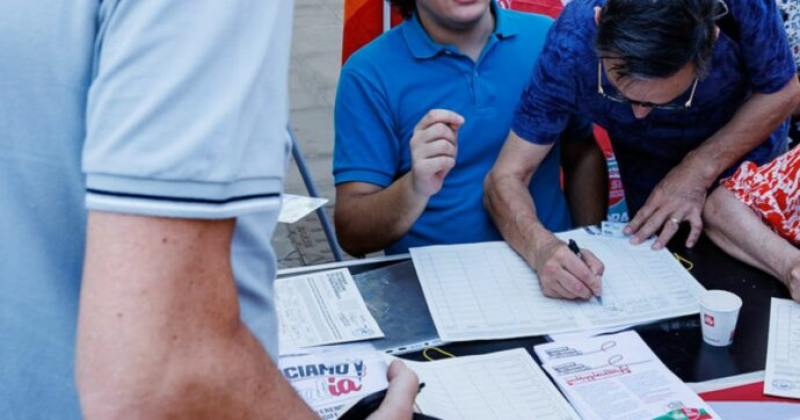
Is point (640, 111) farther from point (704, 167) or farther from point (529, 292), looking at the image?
point (529, 292)

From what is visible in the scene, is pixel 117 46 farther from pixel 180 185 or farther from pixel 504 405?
pixel 504 405

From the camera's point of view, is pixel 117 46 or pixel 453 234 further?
pixel 453 234

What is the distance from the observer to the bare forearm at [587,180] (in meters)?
2.39

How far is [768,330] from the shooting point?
1.62 metres

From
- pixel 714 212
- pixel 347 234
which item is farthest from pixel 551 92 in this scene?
pixel 347 234

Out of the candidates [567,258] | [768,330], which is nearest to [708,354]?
[768,330]

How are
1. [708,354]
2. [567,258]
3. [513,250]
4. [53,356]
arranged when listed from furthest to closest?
[513,250] → [567,258] → [708,354] → [53,356]

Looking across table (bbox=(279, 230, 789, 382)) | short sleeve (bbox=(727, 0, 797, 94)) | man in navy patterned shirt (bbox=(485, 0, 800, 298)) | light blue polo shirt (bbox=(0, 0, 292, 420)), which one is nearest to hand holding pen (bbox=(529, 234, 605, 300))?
man in navy patterned shirt (bbox=(485, 0, 800, 298))

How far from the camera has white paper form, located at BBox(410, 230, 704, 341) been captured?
1640mm

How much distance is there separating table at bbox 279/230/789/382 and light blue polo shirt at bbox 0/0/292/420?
3.14 feet

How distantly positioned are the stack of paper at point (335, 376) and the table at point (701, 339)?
3.7 inches

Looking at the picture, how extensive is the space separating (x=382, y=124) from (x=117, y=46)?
160 centimetres

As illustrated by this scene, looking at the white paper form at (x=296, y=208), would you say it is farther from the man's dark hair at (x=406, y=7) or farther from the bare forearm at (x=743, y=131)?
the bare forearm at (x=743, y=131)

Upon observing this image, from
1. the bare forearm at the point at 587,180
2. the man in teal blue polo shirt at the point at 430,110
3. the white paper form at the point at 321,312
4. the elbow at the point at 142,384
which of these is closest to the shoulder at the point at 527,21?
the man in teal blue polo shirt at the point at 430,110
